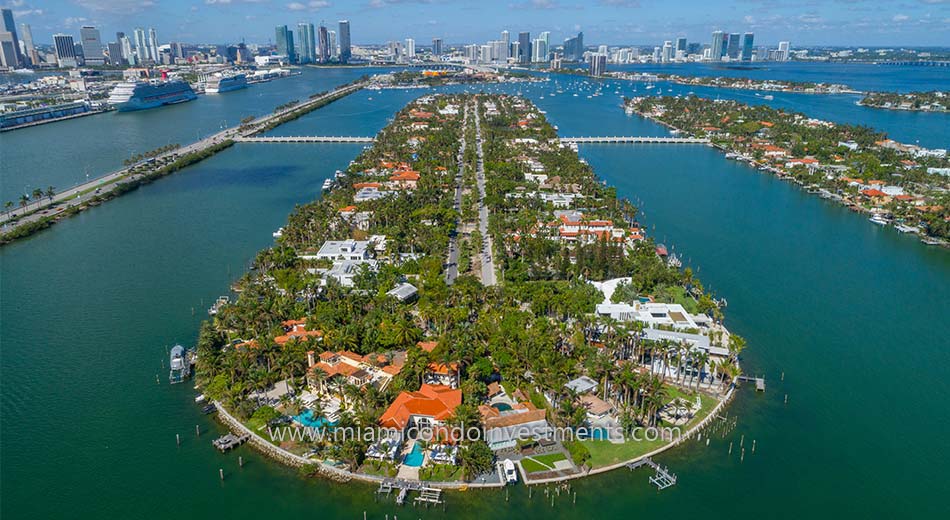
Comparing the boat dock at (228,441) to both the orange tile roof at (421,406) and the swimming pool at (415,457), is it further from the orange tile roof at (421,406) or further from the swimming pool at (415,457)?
the swimming pool at (415,457)

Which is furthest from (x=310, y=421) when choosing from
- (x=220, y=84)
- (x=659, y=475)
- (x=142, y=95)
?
(x=220, y=84)

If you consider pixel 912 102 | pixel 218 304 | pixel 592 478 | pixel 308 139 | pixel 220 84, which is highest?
pixel 220 84

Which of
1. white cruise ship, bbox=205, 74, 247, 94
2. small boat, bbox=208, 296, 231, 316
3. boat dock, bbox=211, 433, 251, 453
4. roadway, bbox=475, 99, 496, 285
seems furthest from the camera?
white cruise ship, bbox=205, 74, 247, 94

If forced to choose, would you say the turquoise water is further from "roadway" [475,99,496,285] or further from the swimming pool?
"roadway" [475,99,496,285]

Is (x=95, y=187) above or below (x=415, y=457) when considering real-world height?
above

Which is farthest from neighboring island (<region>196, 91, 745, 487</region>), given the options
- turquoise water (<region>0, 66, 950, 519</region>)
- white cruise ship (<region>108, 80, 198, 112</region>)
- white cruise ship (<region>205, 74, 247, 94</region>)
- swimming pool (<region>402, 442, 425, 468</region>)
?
white cruise ship (<region>205, 74, 247, 94</region>)

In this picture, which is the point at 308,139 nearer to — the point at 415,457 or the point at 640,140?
the point at 640,140
